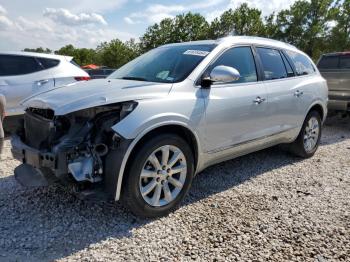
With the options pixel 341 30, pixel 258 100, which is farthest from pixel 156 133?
pixel 341 30

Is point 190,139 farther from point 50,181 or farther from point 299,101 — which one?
point 299,101

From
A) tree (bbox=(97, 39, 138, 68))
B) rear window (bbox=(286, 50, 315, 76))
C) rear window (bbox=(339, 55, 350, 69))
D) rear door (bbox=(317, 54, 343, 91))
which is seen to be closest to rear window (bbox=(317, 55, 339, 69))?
rear door (bbox=(317, 54, 343, 91))

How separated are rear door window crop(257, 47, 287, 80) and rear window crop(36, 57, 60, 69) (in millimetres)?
4205

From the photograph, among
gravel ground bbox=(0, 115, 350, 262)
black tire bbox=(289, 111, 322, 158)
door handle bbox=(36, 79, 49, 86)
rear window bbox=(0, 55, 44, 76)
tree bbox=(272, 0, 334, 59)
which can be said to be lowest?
gravel ground bbox=(0, 115, 350, 262)

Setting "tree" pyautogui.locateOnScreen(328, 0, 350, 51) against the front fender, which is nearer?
the front fender

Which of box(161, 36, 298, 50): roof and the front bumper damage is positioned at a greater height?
box(161, 36, 298, 50): roof

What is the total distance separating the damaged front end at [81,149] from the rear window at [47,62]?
388 cm

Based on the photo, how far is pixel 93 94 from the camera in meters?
3.30

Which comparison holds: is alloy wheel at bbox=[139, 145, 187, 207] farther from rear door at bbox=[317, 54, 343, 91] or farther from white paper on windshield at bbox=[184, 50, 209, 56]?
rear door at bbox=[317, 54, 343, 91]

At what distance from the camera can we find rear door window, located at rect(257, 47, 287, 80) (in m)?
4.71

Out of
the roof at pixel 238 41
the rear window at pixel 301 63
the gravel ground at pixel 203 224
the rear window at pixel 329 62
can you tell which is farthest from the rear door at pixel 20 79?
the rear window at pixel 329 62

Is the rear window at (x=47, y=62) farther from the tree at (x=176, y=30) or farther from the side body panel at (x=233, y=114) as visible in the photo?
the tree at (x=176, y=30)

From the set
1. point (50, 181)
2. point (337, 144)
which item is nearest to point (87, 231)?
point (50, 181)

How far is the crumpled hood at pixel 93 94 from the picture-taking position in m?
3.17
